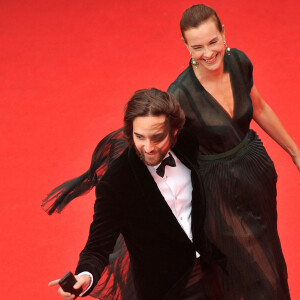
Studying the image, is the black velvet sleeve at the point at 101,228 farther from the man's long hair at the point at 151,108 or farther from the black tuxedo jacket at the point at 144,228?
the man's long hair at the point at 151,108

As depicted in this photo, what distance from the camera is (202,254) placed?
270 centimetres

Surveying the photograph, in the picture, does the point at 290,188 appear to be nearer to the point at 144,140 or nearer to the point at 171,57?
the point at 171,57

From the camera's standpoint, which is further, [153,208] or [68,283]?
[153,208]

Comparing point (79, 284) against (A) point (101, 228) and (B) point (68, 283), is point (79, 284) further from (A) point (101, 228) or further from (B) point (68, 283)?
(A) point (101, 228)

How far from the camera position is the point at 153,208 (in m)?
2.48

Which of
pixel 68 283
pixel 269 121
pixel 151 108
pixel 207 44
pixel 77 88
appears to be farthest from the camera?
pixel 77 88

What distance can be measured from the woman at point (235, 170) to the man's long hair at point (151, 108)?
1.07 feet

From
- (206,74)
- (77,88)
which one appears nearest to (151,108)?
(206,74)

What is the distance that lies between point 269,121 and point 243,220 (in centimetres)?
45

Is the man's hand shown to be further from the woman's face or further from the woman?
the woman's face

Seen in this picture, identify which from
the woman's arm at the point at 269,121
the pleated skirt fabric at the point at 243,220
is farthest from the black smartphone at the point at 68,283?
the woman's arm at the point at 269,121

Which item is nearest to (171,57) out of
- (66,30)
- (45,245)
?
(66,30)

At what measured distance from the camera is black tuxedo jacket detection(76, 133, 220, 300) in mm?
2424

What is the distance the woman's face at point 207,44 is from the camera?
8.66 ft
